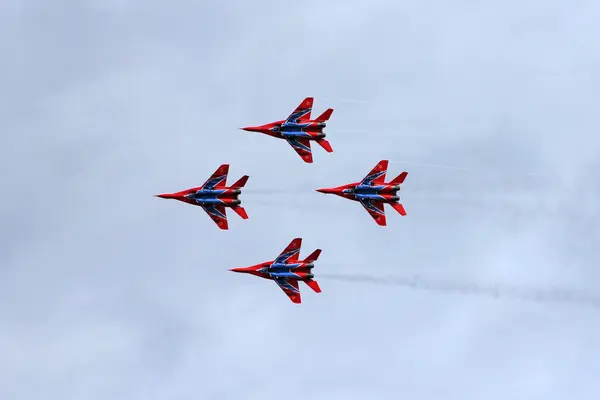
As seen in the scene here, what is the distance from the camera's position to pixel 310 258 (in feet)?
634

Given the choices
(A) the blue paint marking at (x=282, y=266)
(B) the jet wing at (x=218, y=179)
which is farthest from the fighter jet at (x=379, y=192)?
(B) the jet wing at (x=218, y=179)

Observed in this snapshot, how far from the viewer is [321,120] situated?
199750mm

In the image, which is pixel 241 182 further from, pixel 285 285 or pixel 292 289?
pixel 292 289

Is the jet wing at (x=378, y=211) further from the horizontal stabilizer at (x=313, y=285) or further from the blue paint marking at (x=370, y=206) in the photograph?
the horizontal stabilizer at (x=313, y=285)

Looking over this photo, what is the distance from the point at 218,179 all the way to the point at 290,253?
13107 mm

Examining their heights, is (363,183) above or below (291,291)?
above

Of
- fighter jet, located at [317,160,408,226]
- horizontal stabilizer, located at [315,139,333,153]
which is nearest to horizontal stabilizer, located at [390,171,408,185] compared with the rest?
fighter jet, located at [317,160,408,226]

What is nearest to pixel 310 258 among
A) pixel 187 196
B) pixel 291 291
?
pixel 291 291

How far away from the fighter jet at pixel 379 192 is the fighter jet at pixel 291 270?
10.1m

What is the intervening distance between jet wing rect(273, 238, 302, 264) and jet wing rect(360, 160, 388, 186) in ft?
39.7

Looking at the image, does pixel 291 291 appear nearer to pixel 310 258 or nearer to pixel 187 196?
pixel 310 258

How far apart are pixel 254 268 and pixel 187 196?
12609 millimetres

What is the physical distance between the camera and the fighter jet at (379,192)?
646 feet

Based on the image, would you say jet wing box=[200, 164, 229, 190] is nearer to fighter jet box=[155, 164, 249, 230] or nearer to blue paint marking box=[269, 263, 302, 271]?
fighter jet box=[155, 164, 249, 230]
